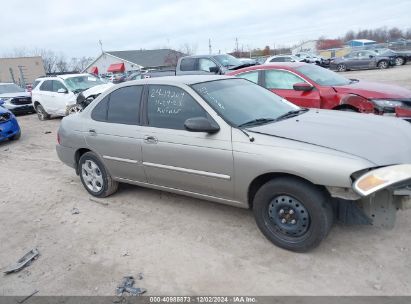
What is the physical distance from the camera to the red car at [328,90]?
6133 millimetres

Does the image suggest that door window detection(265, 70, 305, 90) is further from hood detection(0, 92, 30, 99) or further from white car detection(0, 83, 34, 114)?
hood detection(0, 92, 30, 99)

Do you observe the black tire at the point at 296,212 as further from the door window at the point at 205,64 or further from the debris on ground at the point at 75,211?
the door window at the point at 205,64

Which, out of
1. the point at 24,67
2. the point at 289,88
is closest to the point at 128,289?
the point at 289,88

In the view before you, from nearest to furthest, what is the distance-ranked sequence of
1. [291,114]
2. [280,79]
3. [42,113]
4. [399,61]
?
[291,114] → [280,79] → [42,113] → [399,61]

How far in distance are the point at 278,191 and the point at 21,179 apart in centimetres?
517

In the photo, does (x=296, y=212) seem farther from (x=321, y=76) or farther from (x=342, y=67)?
(x=342, y=67)

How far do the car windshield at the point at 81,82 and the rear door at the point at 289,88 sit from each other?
7.81m

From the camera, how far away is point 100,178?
5.23 m

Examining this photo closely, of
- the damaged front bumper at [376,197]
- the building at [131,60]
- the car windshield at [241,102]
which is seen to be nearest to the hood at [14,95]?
the car windshield at [241,102]

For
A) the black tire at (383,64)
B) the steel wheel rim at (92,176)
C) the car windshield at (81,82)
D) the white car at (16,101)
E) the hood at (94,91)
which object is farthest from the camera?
the black tire at (383,64)

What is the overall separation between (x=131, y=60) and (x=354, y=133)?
58.7 metres

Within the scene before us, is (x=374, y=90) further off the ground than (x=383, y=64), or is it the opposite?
(x=374, y=90)

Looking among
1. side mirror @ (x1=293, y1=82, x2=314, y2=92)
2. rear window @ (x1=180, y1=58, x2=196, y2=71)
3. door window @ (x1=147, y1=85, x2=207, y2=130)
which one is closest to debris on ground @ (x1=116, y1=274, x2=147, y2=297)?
door window @ (x1=147, y1=85, x2=207, y2=130)

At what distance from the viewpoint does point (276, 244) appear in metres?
3.61
